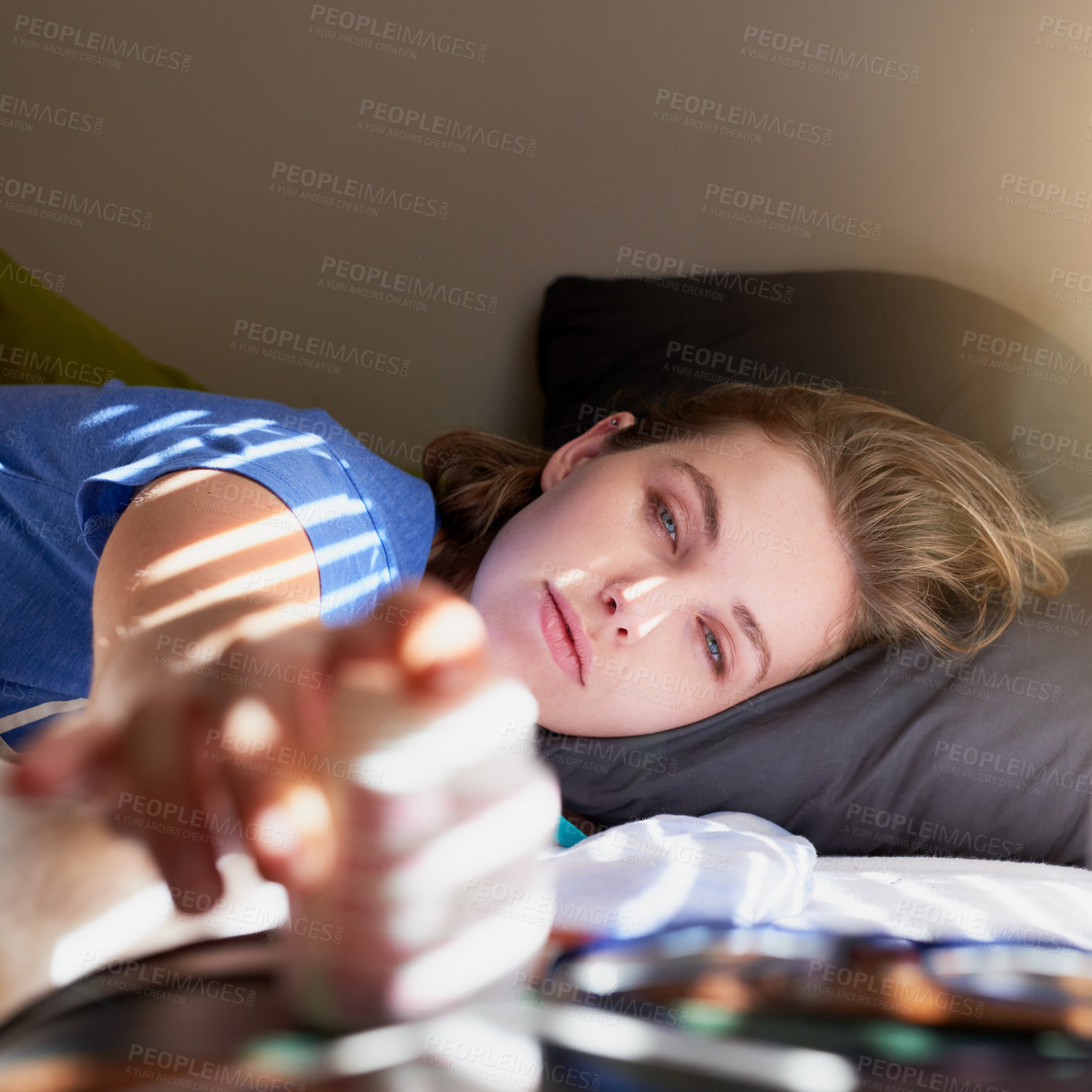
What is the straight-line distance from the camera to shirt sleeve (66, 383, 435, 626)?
66cm

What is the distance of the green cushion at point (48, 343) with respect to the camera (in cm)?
121

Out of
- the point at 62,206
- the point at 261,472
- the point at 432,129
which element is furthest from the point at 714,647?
the point at 62,206

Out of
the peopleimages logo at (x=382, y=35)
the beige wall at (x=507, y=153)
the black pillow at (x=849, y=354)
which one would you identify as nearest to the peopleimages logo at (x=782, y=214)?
the beige wall at (x=507, y=153)

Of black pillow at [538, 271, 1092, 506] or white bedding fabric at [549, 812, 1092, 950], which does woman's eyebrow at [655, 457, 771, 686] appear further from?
black pillow at [538, 271, 1092, 506]

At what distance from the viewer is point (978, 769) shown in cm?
113

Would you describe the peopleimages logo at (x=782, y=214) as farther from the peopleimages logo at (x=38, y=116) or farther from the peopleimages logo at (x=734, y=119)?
the peopleimages logo at (x=38, y=116)

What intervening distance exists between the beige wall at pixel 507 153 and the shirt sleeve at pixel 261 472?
0.87 metres

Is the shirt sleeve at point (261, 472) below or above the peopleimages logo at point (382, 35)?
below

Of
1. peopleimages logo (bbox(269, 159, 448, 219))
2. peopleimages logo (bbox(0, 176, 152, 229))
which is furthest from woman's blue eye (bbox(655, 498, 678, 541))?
peopleimages logo (bbox(0, 176, 152, 229))

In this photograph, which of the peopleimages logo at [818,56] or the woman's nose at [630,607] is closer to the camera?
the woman's nose at [630,607]

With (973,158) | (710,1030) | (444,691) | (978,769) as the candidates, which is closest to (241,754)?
(444,691)

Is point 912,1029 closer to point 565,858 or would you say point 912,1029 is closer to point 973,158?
point 565,858

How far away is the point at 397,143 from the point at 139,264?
0.51 metres

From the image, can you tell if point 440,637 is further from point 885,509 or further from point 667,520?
point 885,509
